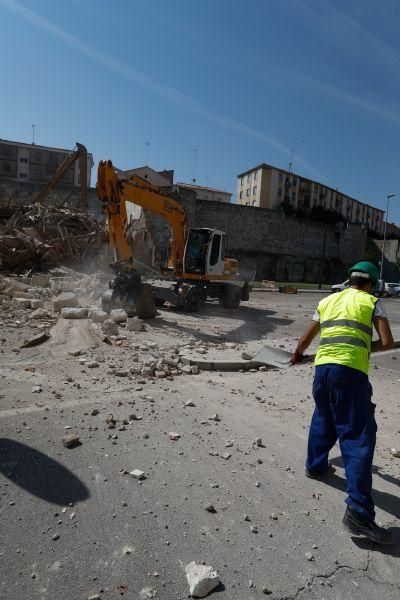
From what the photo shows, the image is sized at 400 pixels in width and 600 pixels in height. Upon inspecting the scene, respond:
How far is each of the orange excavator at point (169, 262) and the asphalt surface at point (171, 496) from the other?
5190mm

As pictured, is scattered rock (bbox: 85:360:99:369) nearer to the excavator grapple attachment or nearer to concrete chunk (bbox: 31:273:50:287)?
the excavator grapple attachment

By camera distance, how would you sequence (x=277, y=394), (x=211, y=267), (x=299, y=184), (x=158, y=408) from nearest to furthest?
(x=158, y=408)
(x=277, y=394)
(x=211, y=267)
(x=299, y=184)

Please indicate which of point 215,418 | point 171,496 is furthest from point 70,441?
point 215,418

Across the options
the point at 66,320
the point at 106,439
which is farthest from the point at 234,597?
the point at 66,320

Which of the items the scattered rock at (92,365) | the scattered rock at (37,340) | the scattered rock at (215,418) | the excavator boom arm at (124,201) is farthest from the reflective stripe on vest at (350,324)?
the excavator boom arm at (124,201)

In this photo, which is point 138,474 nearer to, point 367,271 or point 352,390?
point 352,390

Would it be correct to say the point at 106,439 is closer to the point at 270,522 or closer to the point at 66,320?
the point at 270,522

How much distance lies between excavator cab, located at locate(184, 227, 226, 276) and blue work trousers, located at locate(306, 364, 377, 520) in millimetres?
10725

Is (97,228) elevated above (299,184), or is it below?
below

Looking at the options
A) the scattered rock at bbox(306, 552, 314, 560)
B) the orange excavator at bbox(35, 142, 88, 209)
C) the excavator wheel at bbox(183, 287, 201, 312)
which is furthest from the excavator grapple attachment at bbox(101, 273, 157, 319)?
the orange excavator at bbox(35, 142, 88, 209)

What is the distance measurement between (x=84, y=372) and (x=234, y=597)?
13.8 feet

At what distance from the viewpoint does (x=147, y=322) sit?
1066 cm

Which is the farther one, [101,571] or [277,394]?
[277,394]

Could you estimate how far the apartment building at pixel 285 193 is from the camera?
72125 mm
